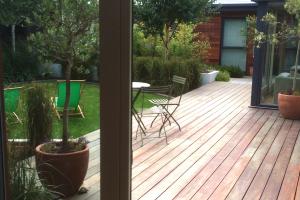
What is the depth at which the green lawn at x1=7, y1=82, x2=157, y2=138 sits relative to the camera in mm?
1814

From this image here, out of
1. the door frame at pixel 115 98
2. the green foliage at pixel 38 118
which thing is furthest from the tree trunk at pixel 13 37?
the green foliage at pixel 38 118

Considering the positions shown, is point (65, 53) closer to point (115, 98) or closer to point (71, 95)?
point (71, 95)

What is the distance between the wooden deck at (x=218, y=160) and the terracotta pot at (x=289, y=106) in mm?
152

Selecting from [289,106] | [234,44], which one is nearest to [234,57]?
[234,44]

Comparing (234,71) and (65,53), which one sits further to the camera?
(234,71)

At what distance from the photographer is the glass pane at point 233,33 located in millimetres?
13000

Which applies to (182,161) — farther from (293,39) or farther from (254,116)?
(293,39)

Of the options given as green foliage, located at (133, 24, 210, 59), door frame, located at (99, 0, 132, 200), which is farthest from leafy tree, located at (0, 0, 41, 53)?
green foliage, located at (133, 24, 210, 59)

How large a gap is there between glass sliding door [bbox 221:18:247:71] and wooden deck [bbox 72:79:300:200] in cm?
666

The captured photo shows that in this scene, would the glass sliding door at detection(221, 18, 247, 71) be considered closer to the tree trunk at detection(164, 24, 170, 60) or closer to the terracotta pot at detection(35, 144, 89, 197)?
the tree trunk at detection(164, 24, 170, 60)

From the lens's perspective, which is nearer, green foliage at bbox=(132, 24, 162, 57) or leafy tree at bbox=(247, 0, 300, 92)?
leafy tree at bbox=(247, 0, 300, 92)

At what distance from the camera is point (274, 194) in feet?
10.3

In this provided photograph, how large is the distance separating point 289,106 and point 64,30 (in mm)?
4924

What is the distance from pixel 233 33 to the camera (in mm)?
13125
